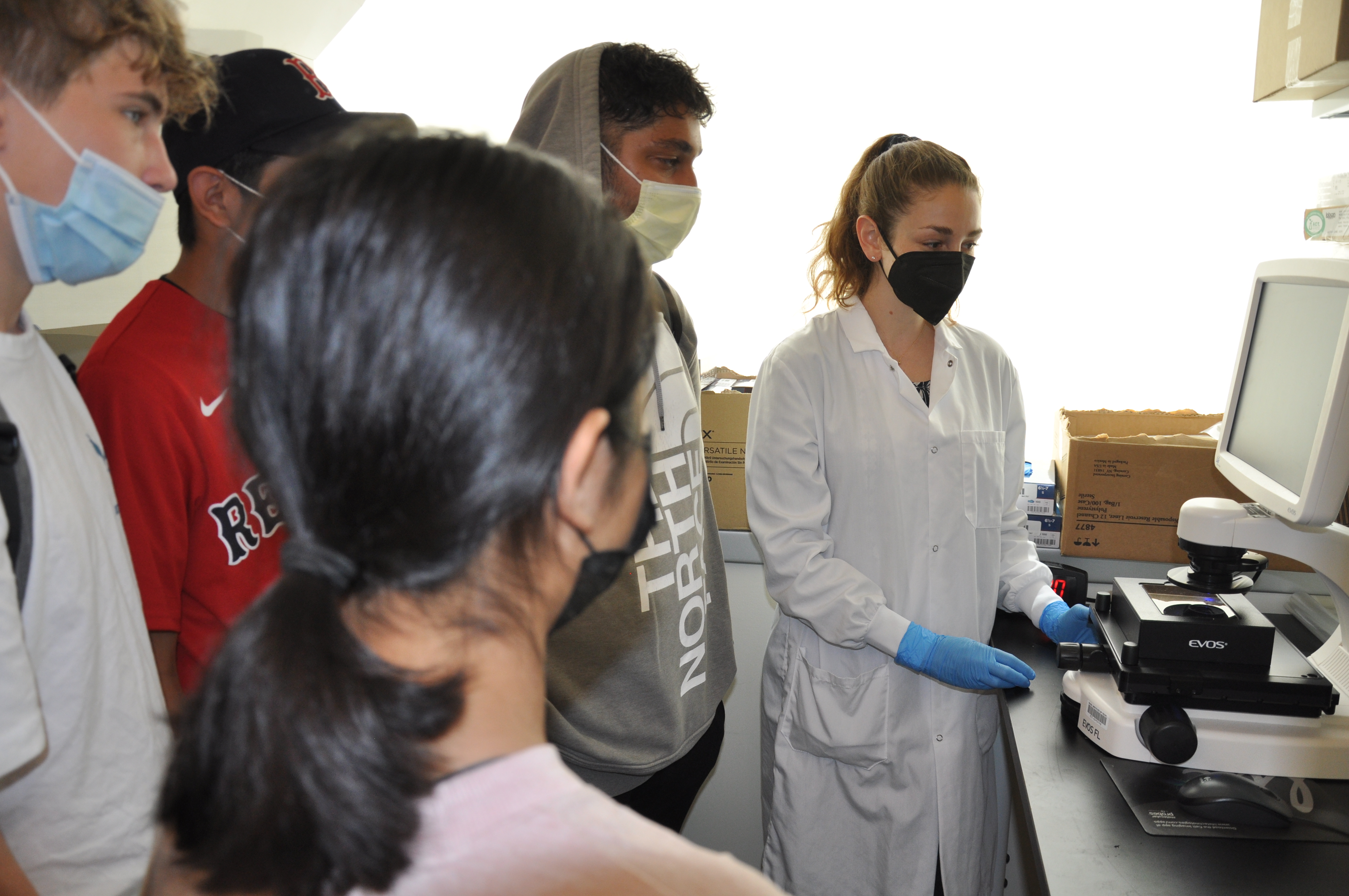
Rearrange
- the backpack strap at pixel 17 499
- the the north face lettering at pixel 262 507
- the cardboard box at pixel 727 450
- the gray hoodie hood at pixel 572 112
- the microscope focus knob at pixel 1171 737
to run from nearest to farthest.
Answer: the backpack strap at pixel 17 499 → the the north face lettering at pixel 262 507 → the microscope focus knob at pixel 1171 737 → the gray hoodie hood at pixel 572 112 → the cardboard box at pixel 727 450

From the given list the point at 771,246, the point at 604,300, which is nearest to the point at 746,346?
the point at 771,246

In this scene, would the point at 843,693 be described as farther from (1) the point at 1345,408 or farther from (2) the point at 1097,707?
(1) the point at 1345,408

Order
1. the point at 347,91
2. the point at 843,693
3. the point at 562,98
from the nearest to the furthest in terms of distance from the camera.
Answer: the point at 562,98
the point at 843,693
the point at 347,91

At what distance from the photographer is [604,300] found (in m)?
0.48

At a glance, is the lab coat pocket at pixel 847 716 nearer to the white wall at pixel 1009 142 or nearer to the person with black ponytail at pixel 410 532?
the white wall at pixel 1009 142

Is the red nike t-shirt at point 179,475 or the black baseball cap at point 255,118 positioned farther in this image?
the black baseball cap at point 255,118

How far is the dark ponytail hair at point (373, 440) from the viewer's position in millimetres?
426

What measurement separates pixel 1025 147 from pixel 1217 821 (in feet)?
5.89

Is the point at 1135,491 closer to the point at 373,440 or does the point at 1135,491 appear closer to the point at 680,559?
the point at 680,559

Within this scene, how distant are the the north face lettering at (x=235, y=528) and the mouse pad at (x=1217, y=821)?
1.13 m

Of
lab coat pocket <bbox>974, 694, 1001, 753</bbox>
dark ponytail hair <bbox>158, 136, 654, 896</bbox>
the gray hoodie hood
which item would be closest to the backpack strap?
dark ponytail hair <bbox>158, 136, 654, 896</bbox>

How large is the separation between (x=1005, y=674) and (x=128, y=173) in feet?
4.69

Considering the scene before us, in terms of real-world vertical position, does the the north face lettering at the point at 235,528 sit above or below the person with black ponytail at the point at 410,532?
below

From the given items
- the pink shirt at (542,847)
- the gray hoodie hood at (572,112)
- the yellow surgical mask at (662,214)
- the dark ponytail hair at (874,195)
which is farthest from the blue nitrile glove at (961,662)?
the pink shirt at (542,847)
